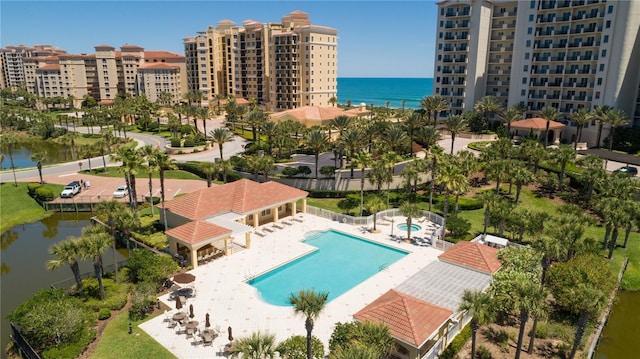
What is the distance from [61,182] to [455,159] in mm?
58153

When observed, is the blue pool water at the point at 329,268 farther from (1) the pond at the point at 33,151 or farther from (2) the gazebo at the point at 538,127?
(1) the pond at the point at 33,151

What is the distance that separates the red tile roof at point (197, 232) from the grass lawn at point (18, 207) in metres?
25.9

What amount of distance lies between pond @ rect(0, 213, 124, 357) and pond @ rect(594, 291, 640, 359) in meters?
41.3

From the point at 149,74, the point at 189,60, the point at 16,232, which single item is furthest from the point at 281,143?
the point at 149,74

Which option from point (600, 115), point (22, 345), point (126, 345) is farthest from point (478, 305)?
point (600, 115)

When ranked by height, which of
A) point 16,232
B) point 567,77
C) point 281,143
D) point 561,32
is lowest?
point 16,232

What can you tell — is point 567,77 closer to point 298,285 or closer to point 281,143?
point 281,143

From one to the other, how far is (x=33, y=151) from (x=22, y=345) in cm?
9097

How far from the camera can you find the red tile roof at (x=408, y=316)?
2431cm

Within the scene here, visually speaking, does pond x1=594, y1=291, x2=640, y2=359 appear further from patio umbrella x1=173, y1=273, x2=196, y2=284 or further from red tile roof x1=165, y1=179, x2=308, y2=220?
red tile roof x1=165, y1=179, x2=308, y2=220

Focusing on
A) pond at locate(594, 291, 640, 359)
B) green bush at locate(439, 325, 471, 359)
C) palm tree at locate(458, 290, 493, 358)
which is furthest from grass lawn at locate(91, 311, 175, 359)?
pond at locate(594, 291, 640, 359)

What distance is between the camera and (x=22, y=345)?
1061 inches

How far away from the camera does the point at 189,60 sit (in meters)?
149

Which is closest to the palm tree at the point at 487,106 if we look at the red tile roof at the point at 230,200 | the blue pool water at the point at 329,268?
the red tile roof at the point at 230,200
